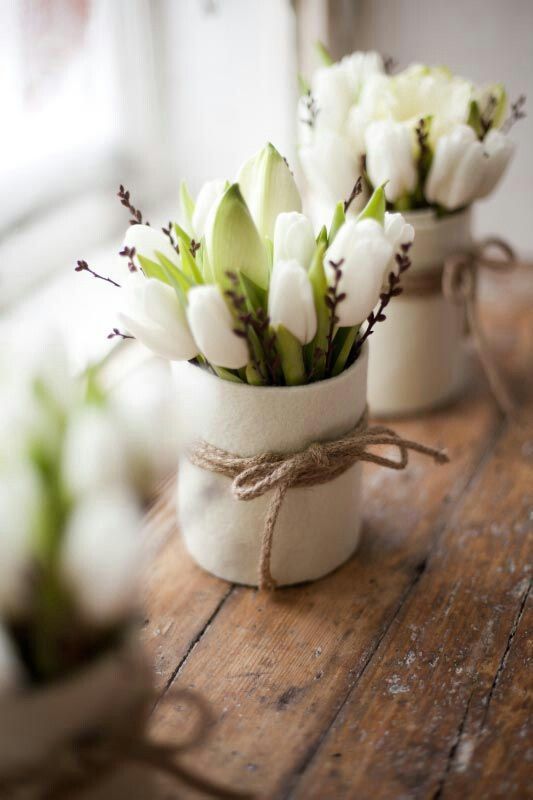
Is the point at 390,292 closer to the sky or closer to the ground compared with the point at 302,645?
closer to the sky

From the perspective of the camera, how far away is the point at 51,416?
41 centimetres

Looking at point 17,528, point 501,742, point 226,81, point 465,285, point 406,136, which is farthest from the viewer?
point 226,81

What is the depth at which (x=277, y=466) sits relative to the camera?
1.95 ft

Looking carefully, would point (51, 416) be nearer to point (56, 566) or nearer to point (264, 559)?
point (56, 566)

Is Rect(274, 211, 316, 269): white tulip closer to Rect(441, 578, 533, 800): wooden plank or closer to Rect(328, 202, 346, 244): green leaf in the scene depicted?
Rect(328, 202, 346, 244): green leaf

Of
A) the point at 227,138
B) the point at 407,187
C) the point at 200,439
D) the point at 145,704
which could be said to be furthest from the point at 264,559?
the point at 227,138

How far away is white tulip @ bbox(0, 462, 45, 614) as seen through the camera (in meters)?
0.38

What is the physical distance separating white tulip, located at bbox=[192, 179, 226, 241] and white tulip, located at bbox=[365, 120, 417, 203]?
17 cm

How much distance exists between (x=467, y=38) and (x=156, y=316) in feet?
2.71

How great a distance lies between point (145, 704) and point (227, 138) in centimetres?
93

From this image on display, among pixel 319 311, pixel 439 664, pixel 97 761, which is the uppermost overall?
pixel 319 311

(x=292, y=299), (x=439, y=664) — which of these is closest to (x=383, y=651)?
(x=439, y=664)

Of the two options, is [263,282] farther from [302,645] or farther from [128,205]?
[302,645]

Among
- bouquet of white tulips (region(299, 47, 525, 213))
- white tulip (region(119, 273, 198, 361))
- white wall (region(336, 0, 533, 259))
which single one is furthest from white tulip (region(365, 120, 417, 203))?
white wall (region(336, 0, 533, 259))
